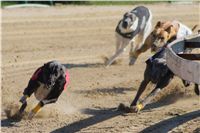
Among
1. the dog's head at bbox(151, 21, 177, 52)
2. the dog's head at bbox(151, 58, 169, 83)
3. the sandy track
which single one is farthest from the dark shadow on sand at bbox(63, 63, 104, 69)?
the dog's head at bbox(151, 58, 169, 83)

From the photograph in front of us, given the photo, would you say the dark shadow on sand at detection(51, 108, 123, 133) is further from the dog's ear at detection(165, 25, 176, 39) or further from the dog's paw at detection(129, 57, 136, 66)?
the dog's paw at detection(129, 57, 136, 66)

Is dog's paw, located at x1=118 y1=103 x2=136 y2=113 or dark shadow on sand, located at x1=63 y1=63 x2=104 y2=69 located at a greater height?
dog's paw, located at x1=118 y1=103 x2=136 y2=113

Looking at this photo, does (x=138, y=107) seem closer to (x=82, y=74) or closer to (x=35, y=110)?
(x=35, y=110)

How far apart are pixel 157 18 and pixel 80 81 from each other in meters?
9.51

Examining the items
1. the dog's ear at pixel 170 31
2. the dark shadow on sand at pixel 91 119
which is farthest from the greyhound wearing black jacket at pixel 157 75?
the dog's ear at pixel 170 31

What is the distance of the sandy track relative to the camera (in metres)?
8.55

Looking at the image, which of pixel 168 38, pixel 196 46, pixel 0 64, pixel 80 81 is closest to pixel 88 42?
pixel 0 64

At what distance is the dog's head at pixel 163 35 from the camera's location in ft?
33.0

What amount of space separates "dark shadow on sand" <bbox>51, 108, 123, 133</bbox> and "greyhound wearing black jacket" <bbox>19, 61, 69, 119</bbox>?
0.46 meters

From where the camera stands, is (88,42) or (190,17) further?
(190,17)

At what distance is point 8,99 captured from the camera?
999 centimetres

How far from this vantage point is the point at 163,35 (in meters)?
10.1

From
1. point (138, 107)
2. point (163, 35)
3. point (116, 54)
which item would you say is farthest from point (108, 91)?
point (116, 54)

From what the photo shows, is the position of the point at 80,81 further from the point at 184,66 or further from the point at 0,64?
the point at 184,66
